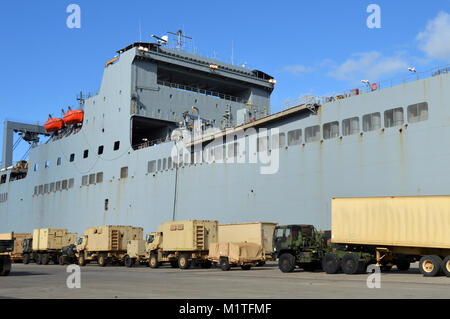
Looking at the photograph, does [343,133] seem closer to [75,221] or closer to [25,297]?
[25,297]

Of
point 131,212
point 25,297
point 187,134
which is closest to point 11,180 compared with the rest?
point 131,212

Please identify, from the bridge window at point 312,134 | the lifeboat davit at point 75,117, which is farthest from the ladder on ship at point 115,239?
the lifeboat davit at point 75,117

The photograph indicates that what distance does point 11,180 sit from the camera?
61.0 m

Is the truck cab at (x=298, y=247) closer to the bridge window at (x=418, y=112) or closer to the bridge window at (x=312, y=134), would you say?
the bridge window at (x=312, y=134)

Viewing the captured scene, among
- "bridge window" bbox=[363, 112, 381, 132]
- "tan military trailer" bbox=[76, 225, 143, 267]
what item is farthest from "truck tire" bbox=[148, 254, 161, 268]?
"bridge window" bbox=[363, 112, 381, 132]

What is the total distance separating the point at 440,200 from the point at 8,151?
5829 centimetres

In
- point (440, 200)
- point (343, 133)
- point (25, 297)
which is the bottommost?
point (25, 297)

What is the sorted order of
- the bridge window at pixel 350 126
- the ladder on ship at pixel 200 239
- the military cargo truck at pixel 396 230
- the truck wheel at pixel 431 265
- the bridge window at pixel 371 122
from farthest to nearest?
the ladder on ship at pixel 200 239 → the bridge window at pixel 350 126 → the bridge window at pixel 371 122 → the military cargo truck at pixel 396 230 → the truck wheel at pixel 431 265

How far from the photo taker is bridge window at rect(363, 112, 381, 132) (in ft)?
81.0

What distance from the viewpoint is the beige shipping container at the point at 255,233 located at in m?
28.5

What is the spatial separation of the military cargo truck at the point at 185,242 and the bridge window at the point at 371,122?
35.3ft

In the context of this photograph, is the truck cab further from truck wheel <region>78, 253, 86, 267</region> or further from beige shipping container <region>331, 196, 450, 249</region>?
truck wheel <region>78, 253, 86, 267</region>

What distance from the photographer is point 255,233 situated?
2872 centimetres
